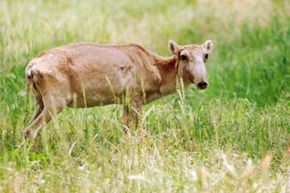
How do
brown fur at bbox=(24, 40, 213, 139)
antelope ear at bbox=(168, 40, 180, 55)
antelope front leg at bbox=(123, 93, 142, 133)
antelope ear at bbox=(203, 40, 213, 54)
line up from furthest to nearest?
antelope ear at bbox=(168, 40, 180, 55) → antelope ear at bbox=(203, 40, 213, 54) → antelope front leg at bbox=(123, 93, 142, 133) → brown fur at bbox=(24, 40, 213, 139)

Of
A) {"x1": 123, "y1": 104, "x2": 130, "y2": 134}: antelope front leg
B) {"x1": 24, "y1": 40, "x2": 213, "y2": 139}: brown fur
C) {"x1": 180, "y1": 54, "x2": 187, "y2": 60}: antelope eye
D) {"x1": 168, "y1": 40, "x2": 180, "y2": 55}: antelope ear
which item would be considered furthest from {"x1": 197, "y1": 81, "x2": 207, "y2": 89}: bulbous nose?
{"x1": 123, "y1": 104, "x2": 130, "y2": 134}: antelope front leg

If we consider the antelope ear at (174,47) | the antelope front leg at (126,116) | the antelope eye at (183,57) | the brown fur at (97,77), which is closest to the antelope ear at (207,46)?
the brown fur at (97,77)

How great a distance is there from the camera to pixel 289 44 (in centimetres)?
1313

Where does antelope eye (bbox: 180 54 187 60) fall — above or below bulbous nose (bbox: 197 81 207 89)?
above

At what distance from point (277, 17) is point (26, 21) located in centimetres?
368

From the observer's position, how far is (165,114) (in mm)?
9836

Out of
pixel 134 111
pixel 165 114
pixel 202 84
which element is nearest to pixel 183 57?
pixel 202 84

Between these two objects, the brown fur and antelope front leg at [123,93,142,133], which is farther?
antelope front leg at [123,93,142,133]

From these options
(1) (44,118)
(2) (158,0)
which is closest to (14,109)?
(1) (44,118)

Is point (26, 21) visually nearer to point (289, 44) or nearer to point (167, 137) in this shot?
point (289, 44)

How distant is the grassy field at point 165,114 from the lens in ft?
24.8

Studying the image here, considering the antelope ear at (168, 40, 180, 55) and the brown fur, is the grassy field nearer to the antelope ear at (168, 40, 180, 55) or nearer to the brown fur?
the brown fur

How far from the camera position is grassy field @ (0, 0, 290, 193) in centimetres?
757

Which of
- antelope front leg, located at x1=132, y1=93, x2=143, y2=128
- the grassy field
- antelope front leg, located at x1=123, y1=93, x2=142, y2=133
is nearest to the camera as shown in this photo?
the grassy field
